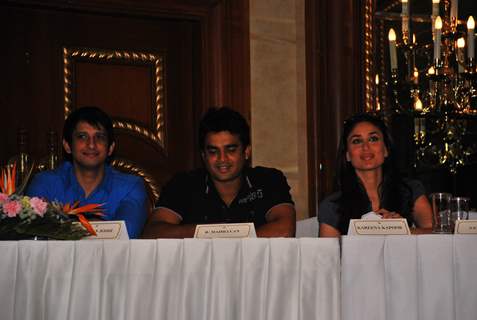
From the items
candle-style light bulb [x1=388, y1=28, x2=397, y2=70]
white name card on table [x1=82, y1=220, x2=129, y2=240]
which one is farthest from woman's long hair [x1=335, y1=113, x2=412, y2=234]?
candle-style light bulb [x1=388, y1=28, x2=397, y2=70]

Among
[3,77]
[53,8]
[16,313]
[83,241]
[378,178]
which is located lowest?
[16,313]

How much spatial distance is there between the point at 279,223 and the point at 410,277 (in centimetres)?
85

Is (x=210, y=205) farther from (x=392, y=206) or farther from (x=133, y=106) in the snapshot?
(x=133, y=106)

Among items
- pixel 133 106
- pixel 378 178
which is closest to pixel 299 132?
pixel 133 106

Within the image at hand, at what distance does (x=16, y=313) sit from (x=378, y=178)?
1.55 meters

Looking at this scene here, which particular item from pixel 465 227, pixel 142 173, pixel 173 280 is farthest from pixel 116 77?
pixel 465 227

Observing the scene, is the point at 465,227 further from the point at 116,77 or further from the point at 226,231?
the point at 116,77

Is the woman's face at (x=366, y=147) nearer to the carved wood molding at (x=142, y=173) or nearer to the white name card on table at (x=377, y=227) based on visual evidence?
the white name card on table at (x=377, y=227)

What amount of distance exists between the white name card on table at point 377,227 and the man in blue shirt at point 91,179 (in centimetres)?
106

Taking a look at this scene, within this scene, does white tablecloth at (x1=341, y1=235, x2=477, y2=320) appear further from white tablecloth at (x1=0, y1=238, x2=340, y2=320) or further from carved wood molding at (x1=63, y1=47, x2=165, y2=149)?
carved wood molding at (x1=63, y1=47, x2=165, y2=149)

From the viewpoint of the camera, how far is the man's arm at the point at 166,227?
2.71 m

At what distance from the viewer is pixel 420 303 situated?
2.01m

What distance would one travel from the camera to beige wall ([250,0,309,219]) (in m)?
4.09

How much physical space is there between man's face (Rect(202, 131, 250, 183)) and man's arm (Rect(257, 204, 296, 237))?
21 centimetres
